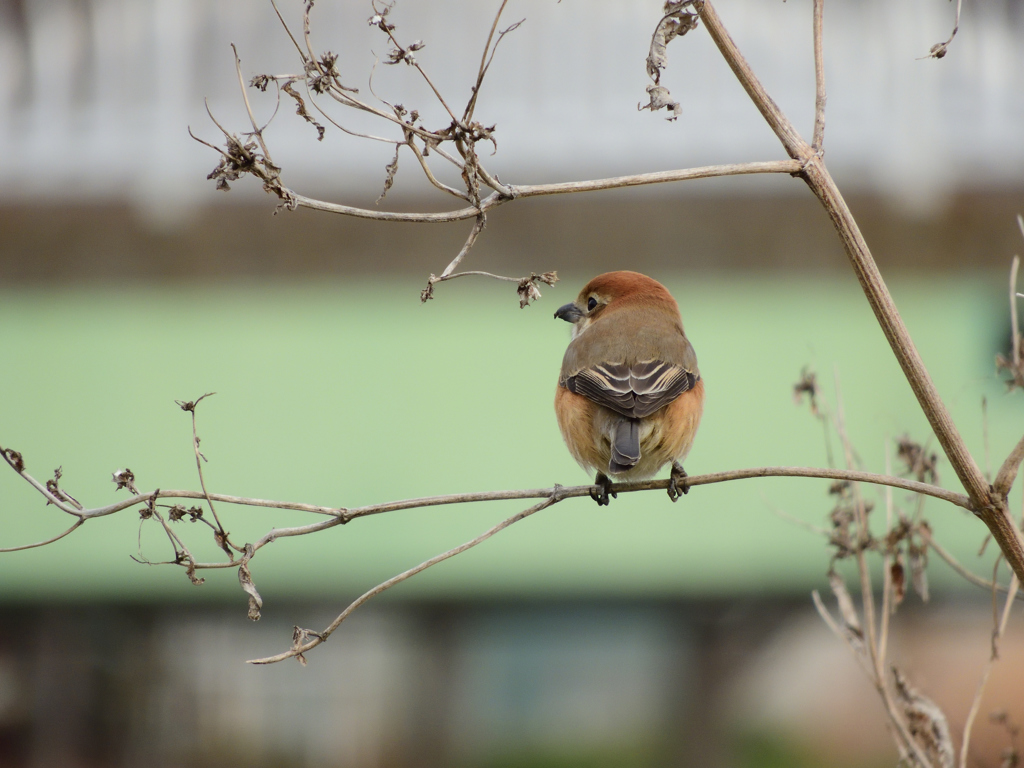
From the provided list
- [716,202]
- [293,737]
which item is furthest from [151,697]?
[716,202]

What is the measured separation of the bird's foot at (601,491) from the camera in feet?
8.36

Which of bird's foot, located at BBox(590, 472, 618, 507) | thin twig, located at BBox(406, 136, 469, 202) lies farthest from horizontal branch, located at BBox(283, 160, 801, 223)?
bird's foot, located at BBox(590, 472, 618, 507)

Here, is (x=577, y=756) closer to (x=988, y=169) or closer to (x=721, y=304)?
(x=721, y=304)

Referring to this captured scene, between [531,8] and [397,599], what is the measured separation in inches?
164

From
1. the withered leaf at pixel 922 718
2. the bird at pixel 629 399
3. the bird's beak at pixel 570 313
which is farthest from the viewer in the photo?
the bird's beak at pixel 570 313

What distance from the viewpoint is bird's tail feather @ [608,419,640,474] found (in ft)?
9.93

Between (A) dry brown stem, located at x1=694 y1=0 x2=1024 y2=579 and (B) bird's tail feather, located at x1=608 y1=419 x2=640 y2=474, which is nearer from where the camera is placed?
(A) dry brown stem, located at x1=694 y1=0 x2=1024 y2=579

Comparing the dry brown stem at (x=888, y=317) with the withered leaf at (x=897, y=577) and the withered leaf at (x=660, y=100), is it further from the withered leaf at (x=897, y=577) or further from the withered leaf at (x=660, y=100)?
the withered leaf at (x=897, y=577)

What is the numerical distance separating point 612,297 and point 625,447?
1244mm

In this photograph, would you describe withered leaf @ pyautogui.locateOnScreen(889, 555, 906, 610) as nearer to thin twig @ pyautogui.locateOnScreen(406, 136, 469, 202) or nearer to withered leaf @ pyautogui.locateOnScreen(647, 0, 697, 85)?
withered leaf @ pyautogui.locateOnScreen(647, 0, 697, 85)

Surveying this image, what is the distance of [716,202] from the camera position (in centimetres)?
696

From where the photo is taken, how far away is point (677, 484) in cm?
258

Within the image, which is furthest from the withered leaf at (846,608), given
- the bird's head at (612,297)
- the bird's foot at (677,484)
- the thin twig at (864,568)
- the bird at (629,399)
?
the bird's head at (612,297)

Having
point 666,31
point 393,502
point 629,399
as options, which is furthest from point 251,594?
point 629,399
